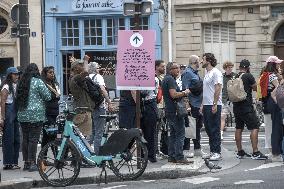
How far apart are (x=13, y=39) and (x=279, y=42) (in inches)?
404

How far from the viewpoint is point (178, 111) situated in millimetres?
12781

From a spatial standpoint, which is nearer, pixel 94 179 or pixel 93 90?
pixel 94 179

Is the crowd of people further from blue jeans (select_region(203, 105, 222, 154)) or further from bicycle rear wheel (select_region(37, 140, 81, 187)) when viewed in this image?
bicycle rear wheel (select_region(37, 140, 81, 187))

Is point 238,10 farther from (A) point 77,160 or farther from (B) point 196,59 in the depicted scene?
(A) point 77,160

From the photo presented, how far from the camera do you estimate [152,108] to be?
13.4 m

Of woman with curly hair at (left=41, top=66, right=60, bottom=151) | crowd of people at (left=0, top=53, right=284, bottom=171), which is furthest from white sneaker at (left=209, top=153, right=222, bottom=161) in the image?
woman with curly hair at (left=41, top=66, right=60, bottom=151)

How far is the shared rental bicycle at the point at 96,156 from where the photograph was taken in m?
11.2

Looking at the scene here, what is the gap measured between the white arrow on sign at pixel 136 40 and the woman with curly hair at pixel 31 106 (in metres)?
1.66

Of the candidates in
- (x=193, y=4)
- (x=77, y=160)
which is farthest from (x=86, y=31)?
(x=77, y=160)

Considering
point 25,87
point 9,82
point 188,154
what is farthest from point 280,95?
point 9,82

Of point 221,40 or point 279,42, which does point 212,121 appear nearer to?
point 279,42

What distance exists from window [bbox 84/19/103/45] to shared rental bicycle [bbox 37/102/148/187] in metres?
18.5

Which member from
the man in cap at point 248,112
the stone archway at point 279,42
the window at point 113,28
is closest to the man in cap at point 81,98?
the man in cap at point 248,112

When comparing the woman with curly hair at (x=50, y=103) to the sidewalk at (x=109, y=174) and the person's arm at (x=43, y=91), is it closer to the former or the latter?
the person's arm at (x=43, y=91)
